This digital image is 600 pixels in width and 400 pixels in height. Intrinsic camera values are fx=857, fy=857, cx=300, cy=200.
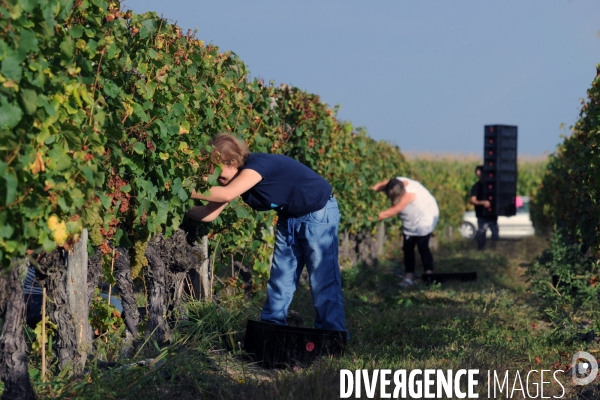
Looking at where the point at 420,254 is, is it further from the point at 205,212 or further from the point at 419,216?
the point at 205,212

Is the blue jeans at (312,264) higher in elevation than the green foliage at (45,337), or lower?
higher

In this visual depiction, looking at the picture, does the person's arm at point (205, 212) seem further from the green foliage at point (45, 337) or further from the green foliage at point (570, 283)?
the green foliage at point (570, 283)

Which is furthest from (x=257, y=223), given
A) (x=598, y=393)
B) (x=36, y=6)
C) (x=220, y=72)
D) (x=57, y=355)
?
(x=36, y=6)

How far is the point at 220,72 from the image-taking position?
7.67 meters

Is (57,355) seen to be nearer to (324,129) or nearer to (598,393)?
(598,393)

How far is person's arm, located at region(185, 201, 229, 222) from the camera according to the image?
6512 mm

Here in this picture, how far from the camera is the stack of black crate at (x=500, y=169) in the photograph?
1894 cm

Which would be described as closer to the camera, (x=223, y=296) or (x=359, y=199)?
(x=223, y=296)

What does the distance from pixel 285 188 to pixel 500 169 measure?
549 inches

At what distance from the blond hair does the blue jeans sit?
613mm

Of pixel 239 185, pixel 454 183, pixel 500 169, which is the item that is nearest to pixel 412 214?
pixel 239 185

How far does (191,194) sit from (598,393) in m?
3.12

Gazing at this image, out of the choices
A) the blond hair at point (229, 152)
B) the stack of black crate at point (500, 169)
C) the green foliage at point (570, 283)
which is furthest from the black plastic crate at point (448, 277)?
the blond hair at point (229, 152)

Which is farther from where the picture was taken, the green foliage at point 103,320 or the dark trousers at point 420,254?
the dark trousers at point 420,254
